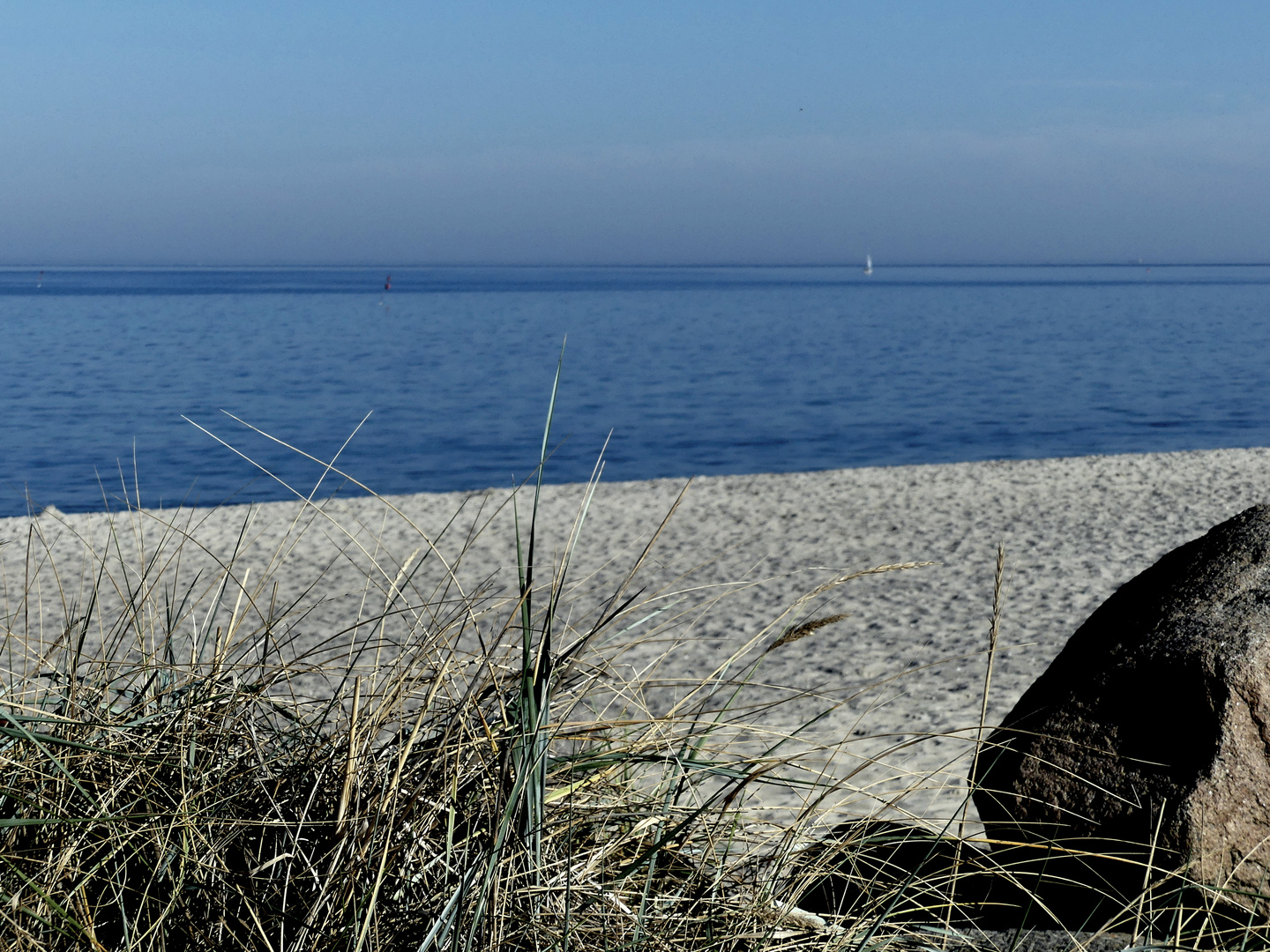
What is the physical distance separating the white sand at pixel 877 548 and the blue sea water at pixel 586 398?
1097 mm

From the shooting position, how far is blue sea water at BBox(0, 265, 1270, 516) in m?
17.8

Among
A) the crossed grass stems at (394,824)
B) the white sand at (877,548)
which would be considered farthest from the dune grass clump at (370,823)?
the white sand at (877,548)

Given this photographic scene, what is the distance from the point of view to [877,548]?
9.16m

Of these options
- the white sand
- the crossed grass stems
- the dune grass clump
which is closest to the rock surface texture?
the crossed grass stems

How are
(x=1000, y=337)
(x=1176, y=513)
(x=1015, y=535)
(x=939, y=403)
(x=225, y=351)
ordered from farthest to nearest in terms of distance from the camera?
(x=1000, y=337) → (x=225, y=351) → (x=939, y=403) → (x=1176, y=513) → (x=1015, y=535)

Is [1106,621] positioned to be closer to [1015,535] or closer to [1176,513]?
[1015,535]

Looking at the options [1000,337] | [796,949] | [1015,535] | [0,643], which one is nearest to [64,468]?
[1015,535]

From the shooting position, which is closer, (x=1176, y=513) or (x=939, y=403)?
(x=1176, y=513)

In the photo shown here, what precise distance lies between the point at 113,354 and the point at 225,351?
11.8 feet

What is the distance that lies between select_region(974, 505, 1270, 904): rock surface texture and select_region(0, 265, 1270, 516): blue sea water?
1964mm

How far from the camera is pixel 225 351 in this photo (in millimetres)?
37969

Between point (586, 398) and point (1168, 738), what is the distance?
2421 cm

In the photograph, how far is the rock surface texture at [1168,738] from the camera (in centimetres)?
250

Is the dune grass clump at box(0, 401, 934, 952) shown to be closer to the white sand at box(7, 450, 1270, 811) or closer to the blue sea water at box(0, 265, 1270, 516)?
the blue sea water at box(0, 265, 1270, 516)
